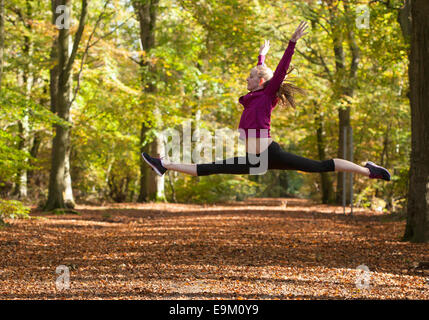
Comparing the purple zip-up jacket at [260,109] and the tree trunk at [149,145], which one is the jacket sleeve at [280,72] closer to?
the purple zip-up jacket at [260,109]

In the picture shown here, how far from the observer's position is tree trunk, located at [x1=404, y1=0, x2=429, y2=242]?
9344 millimetres

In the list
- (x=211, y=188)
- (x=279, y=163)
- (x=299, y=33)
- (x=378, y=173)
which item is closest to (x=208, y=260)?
(x=279, y=163)

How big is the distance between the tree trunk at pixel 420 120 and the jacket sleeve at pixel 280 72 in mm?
5048

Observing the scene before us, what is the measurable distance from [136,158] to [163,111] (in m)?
7.24

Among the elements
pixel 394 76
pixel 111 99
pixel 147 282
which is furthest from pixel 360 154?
pixel 147 282

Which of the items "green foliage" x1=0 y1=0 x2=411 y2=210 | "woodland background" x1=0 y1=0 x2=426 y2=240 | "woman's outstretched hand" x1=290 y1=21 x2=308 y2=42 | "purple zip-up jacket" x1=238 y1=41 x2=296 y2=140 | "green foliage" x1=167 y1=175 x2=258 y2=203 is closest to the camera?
"woman's outstretched hand" x1=290 y1=21 x2=308 y2=42

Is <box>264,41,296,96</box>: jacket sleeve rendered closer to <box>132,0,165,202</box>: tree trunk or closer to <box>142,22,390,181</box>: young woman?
<box>142,22,390,181</box>: young woman

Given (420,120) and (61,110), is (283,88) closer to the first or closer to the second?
(420,120)

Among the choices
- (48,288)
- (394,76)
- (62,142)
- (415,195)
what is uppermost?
(394,76)

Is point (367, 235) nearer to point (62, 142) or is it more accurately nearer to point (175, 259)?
point (175, 259)

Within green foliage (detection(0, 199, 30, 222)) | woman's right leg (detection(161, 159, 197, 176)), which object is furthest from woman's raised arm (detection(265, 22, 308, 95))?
green foliage (detection(0, 199, 30, 222))

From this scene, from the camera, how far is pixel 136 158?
2595 centimetres

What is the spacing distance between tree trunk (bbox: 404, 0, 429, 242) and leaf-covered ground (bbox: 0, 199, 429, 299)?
A: 22.9 inches

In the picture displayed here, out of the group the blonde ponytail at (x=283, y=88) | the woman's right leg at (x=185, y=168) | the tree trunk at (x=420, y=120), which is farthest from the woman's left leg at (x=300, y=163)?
the tree trunk at (x=420, y=120)
